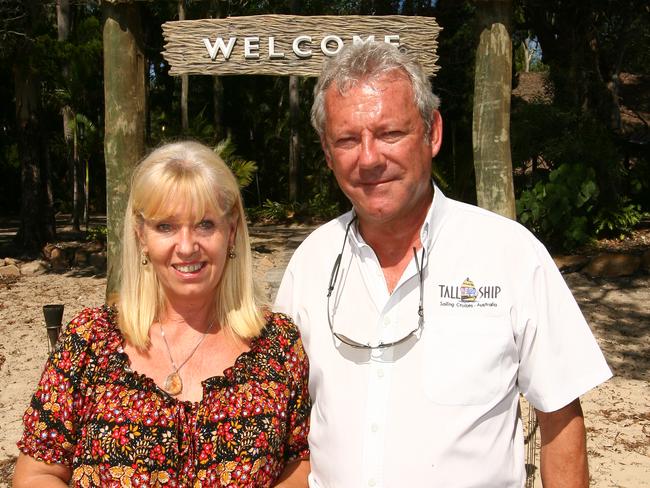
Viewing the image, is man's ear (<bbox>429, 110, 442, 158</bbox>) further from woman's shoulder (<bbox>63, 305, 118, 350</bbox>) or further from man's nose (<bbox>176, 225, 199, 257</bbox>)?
woman's shoulder (<bbox>63, 305, 118, 350</bbox>)

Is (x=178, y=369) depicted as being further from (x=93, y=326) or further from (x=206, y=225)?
(x=206, y=225)

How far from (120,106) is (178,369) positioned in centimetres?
217

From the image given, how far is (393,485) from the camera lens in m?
2.05

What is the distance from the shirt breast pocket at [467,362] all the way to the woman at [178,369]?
1.46ft

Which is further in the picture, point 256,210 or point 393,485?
point 256,210

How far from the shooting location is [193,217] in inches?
84.4

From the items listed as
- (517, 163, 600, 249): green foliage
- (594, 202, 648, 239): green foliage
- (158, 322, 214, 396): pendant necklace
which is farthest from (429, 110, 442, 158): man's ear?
(594, 202, 648, 239): green foliage

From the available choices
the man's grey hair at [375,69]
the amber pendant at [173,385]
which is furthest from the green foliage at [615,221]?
the amber pendant at [173,385]

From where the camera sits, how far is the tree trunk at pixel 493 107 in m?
3.80

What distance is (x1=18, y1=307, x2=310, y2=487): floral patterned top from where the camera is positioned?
79.3 inches

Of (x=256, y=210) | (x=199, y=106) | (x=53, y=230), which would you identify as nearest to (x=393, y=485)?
(x=53, y=230)

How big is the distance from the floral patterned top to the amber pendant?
1.2 inches

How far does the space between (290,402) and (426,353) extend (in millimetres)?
470

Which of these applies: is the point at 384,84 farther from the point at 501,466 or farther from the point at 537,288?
the point at 501,466
